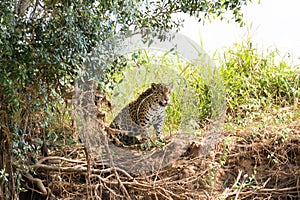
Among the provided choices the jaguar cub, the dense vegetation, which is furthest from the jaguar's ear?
the dense vegetation

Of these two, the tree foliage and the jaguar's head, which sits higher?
the tree foliage

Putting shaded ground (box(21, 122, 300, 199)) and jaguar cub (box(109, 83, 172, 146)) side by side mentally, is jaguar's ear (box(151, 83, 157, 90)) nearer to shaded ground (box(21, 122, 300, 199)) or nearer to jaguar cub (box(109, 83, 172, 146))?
jaguar cub (box(109, 83, 172, 146))

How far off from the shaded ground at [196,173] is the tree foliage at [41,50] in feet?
Result: 1.22

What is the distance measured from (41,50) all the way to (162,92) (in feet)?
3.33

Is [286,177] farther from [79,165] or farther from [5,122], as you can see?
[5,122]

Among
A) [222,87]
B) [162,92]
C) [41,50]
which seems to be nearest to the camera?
[41,50]

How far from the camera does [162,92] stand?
3369mm

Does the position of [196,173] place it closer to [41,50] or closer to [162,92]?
[162,92]

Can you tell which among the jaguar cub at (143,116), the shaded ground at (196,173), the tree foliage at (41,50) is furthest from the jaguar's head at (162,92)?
the tree foliage at (41,50)

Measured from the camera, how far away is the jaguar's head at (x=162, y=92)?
3.37 metres

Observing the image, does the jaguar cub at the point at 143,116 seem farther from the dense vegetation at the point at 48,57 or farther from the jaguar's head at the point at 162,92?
the dense vegetation at the point at 48,57

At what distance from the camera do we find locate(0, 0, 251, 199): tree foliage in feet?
8.10

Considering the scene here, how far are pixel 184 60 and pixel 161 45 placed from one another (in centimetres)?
32

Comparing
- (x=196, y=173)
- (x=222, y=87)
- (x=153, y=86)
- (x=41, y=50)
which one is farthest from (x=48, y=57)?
(x=222, y=87)
